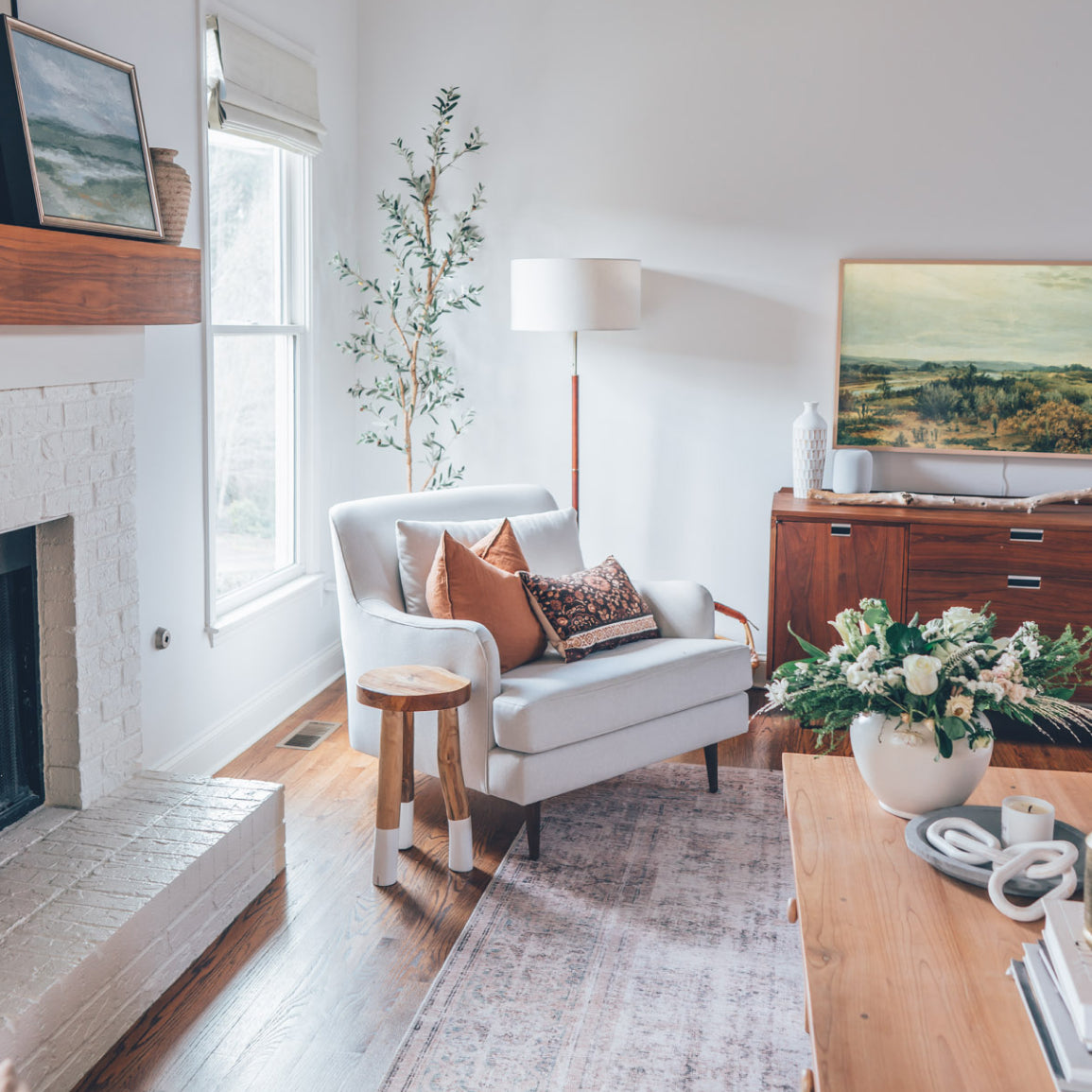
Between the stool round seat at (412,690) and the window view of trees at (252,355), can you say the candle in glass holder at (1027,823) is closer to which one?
the stool round seat at (412,690)

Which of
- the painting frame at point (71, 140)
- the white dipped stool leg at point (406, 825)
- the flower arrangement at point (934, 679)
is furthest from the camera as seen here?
the white dipped stool leg at point (406, 825)

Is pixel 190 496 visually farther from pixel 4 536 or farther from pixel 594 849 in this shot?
pixel 594 849

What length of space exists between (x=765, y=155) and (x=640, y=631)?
1970 millimetres

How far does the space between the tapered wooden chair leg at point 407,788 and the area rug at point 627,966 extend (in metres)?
0.27

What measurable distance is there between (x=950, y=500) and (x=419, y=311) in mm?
2136

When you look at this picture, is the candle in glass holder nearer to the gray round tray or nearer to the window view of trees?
the gray round tray

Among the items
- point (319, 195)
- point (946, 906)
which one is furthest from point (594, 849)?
point (319, 195)

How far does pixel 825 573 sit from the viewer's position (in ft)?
13.0

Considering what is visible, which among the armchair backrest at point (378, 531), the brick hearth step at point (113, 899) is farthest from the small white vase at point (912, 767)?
the armchair backrest at point (378, 531)

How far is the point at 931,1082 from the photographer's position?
1409mm

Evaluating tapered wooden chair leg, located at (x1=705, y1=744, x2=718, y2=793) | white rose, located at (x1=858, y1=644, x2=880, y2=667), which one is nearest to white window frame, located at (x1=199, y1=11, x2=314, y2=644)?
tapered wooden chair leg, located at (x1=705, y1=744, x2=718, y2=793)

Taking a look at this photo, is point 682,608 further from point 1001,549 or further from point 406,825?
point 1001,549

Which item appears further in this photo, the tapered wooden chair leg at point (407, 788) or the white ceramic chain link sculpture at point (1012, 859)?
the tapered wooden chair leg at point (407, 788)

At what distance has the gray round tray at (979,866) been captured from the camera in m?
1.80
